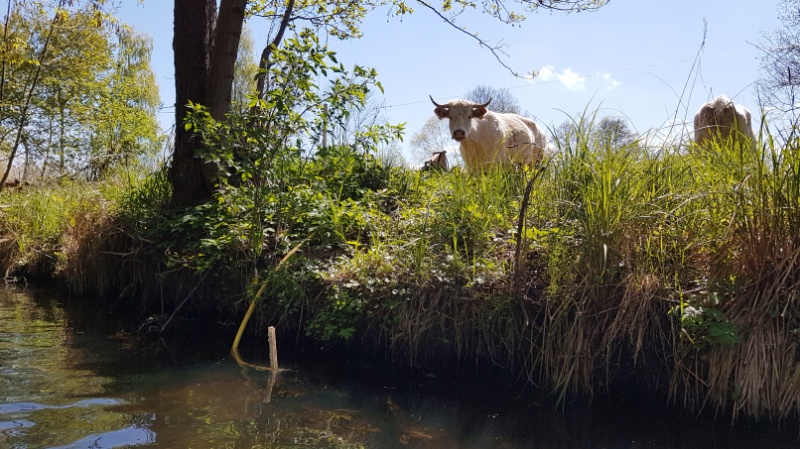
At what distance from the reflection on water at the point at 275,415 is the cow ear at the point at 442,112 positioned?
4.07m

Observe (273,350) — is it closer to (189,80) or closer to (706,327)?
(706,327)

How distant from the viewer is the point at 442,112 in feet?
23.2

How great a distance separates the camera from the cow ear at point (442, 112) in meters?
7.03

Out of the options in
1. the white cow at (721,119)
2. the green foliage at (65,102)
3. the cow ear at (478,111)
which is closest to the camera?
the white cow at (721,119)

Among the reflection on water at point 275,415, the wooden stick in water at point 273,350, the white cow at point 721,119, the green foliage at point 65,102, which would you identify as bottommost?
the reflection on water at point 275,415

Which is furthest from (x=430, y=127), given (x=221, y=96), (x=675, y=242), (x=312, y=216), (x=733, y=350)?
(x=733, y=350)

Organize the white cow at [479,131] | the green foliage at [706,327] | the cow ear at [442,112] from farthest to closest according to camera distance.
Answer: the cow ear at [442,112], the white cow at [479,131], the green foliage at [706,327]

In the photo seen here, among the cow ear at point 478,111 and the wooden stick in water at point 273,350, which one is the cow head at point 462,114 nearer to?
the cow ear at point 478,111

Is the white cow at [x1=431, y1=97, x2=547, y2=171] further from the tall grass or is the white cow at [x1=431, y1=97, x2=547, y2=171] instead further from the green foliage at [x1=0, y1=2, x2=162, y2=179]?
the green foliage at [x1=0, y1=2, x2=162, y2=179]

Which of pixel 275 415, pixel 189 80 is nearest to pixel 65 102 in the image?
pixel 189 80

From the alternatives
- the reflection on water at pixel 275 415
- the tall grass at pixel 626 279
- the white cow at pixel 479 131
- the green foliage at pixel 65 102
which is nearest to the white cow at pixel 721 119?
the white cow at pixel 479 131

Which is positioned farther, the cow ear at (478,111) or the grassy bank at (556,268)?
the cow ear at (478,111)

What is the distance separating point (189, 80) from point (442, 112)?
9.59ft

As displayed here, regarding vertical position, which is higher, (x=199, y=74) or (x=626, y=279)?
(x=199, y=74)
